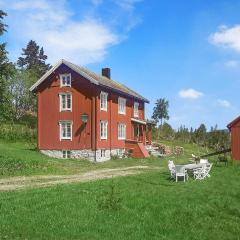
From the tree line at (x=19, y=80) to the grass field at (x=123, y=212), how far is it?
1361 cm

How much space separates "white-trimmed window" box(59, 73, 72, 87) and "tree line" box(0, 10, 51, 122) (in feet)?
13.9

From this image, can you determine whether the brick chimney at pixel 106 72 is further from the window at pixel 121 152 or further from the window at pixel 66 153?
the window at pixel 66 153

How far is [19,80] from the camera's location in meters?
71.7

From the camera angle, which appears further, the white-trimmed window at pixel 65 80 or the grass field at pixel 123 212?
the white-trimmed window at pixel 65 80

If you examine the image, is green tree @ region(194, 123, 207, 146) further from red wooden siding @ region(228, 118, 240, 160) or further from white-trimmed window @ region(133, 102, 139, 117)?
red wooden siding @ region(228, 118, 240, 160)

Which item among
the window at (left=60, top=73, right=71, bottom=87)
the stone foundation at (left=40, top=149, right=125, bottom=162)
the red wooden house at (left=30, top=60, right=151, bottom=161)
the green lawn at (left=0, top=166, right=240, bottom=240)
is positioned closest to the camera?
the green lawn at (left=0, top=166, right=240, bottom=240)

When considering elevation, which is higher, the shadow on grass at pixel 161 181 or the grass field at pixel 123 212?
the shadow on grass at pixel 161 181

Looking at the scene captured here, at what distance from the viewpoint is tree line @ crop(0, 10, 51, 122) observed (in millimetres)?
31484

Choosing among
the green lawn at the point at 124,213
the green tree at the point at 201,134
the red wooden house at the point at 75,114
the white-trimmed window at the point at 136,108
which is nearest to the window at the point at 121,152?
the red wooden house at the point at 75,114

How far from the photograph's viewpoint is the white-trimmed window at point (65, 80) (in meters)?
43.2

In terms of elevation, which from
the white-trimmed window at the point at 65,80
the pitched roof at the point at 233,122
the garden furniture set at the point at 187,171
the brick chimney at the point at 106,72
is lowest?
the garden furniture set at the point at 187,171

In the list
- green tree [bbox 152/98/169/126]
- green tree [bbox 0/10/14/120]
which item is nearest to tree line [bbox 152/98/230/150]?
green tree [bbox 152/98/169/126]

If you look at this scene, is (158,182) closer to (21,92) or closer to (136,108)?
(136,108)

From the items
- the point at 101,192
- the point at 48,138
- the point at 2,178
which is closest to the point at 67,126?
the point at 48,138
